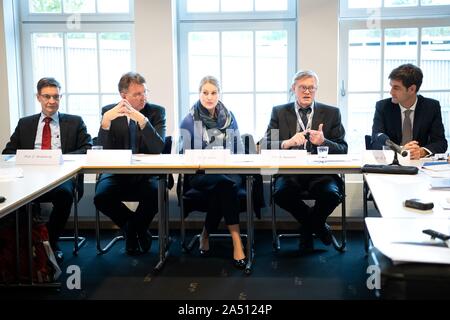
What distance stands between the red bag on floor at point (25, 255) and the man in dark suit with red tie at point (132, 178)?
0.62m

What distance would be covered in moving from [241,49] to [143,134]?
1.42 meters

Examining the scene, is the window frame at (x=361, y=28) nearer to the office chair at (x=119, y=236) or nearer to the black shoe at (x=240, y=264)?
the office chair at (x=119, y=236)

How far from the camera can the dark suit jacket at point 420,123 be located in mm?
3648

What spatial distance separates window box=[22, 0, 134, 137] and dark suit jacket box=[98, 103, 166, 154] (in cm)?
90

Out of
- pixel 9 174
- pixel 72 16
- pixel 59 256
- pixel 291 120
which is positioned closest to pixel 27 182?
pixel 9 174

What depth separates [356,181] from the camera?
4.32 metres

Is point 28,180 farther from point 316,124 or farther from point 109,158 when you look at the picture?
point 316,124

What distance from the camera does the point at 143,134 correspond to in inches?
141

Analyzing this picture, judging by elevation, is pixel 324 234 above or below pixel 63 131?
below

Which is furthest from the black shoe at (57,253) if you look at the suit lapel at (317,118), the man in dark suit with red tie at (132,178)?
the suit lapel at (317,118)

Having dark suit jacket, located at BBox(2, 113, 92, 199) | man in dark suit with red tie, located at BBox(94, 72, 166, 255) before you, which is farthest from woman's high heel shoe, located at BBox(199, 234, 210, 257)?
dark suit jacket, located at BBox(2, 113, 92, 199)

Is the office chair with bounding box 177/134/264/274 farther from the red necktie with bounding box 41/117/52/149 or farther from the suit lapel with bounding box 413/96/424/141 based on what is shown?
the suit lapel with bounding box 413/96/424/141

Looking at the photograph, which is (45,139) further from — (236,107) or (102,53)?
(236,107)

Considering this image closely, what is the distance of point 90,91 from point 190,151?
1.76m
